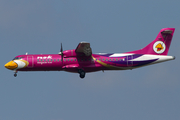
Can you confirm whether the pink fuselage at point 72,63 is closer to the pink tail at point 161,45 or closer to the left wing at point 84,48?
the left wing at point 84,48

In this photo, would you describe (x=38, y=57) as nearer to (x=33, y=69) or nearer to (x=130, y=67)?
(x=33, y=69)

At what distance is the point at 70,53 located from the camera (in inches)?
1211

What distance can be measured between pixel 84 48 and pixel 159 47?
878 centimetres

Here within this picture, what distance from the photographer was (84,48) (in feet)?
97.0

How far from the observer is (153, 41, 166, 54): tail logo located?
3234cm

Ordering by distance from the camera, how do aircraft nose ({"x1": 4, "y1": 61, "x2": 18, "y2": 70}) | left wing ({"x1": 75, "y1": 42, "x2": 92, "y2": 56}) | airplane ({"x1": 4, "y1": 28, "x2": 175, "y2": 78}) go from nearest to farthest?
left wing ({"x1": 75, "y1": 42, "x2": 92, "y2": 56}) → airplane ({"x1": 4, "y1": 28, "x2": 175, "y2": 78}) → aircraft nose ({"x1": 4, "y1": 61, "x2": 18, "y2": 70})

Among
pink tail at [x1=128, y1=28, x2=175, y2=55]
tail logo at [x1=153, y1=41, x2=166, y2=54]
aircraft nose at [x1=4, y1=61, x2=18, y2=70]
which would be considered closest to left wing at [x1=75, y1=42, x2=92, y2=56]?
pink tail at [x1=128, y1=28, x2=175, y2=55]

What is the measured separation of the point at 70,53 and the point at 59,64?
5.43 feet

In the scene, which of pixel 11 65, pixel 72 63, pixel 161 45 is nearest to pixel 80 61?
pixel 72 63

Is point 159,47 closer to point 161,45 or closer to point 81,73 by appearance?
point 161,45

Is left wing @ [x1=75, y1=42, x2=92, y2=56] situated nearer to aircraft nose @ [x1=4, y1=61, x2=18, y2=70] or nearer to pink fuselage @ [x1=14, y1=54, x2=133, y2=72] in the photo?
pink fuselage @ [x1=14, y1=54, x2=133, y2=72]

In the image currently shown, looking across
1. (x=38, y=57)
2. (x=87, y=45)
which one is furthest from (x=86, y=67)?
(x=38, y=57)

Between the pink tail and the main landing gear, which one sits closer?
the main landing gear

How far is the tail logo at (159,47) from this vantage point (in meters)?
32.3
